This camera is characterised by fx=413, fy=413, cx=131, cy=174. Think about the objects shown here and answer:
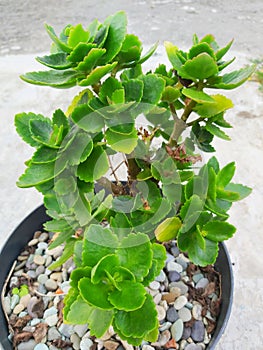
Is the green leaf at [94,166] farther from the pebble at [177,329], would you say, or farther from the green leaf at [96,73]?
A: the pebble at [177,329]

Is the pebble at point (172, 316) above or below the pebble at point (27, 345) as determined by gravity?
below

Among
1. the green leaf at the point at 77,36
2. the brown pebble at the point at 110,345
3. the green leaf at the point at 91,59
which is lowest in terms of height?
the brown pebble at the point at 110,345

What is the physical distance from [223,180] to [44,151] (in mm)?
265

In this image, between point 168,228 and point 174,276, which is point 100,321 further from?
point 174,276

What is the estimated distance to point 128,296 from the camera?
0.48 m

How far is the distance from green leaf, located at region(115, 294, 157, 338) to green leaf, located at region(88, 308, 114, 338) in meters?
0.01

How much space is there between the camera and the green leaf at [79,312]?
1.71ft

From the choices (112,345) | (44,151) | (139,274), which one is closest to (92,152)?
(44,151)

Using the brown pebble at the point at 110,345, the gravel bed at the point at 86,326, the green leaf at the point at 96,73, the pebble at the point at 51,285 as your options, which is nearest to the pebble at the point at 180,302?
the gravel bed at the point at 86,326

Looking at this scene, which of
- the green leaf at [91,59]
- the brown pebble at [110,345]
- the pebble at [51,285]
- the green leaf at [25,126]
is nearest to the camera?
the green leaf at [91,59]

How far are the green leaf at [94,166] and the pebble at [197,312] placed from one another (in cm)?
42

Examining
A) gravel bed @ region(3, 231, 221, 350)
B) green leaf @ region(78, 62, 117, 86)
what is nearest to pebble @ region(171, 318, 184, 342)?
gravel bed @ region(3, 231, 221, 350)

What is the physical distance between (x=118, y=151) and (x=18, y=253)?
0.50 meters

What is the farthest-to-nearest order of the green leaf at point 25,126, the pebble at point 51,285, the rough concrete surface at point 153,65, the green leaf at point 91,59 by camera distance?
1. the rough concrete surface at point 153,65
2. the pebble at point 51,285
3. the green leaf at point 25,126
4. the green leaf at point 91,59
